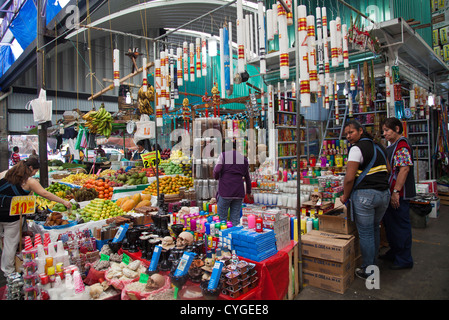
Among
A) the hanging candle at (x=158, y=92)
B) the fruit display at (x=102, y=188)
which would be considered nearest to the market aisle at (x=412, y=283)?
the hanging candle at (x=158, y=92)

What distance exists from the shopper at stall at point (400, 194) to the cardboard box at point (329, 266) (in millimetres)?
743

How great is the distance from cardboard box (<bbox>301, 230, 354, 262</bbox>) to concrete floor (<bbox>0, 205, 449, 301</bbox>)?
0.36 metres

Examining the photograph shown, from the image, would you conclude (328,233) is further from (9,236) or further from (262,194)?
(9,236)

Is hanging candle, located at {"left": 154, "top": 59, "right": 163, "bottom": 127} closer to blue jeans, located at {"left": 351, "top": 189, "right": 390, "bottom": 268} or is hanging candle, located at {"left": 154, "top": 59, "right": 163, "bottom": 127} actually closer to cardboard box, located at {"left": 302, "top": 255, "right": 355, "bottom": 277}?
cardboard box, located at {"left": 302, "top": 255, "right": 355, "bottom": 277}

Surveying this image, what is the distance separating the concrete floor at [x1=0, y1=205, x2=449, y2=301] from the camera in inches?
113

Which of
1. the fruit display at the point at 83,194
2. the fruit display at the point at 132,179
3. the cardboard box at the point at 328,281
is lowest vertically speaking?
the cardboard box at the point at 328,281

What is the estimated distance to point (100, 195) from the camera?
5.35m

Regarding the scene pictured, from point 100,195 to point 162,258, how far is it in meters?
3.26

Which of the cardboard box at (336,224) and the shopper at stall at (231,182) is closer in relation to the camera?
the cardboard box at (336,224)

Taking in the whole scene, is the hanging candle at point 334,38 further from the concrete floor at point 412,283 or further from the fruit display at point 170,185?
the fruit display at point 170,185

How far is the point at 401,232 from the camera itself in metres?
3.42

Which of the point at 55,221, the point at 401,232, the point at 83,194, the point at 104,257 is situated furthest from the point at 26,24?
the point at 401,232

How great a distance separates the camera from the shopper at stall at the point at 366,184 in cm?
296
